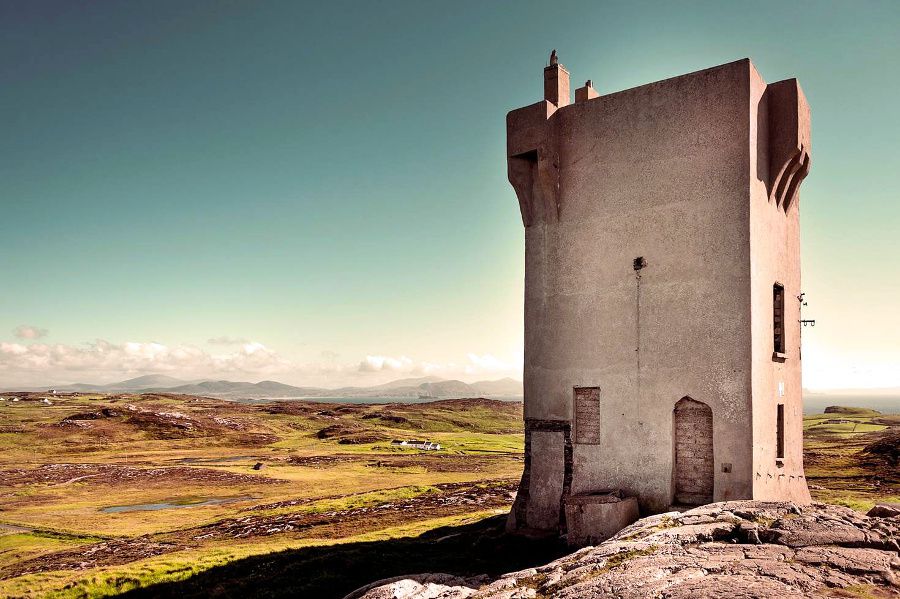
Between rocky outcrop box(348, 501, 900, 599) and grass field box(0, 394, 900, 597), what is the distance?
5.64m

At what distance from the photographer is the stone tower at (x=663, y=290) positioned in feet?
58.0

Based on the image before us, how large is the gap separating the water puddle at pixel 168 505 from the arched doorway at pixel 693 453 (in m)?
27.8

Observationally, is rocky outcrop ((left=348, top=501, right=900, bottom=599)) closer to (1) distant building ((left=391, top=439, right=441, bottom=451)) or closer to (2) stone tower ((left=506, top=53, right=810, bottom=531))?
(2) stone tower ((left=506, top=53, right=810, bottom=531))

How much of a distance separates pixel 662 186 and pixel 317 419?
95.0m

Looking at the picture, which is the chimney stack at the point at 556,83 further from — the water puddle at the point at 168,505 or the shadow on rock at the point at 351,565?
the water puddle at the point at 168,505

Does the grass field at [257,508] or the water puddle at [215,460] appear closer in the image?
the grass field at [257,508]

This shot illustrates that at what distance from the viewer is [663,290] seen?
1886 cm

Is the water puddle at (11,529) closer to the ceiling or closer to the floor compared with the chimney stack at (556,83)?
closer to the floor

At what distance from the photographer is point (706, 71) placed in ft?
60.7

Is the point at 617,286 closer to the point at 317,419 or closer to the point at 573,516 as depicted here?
the point at 573,516

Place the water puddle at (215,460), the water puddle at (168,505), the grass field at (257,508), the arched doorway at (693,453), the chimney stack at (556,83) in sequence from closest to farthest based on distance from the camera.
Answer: the arched doorway at (693,453) < the grass field at (257,508) < the chimney stack at (556,83) < the water puddle at (168,505) < the water puddle at (215,460)

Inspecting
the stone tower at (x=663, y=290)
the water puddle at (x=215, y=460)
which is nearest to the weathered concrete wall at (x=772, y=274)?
the stone tower at (x=663, y=290)

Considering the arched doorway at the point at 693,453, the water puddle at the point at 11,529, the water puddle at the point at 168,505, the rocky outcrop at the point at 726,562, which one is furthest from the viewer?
the water puddle at the point at 168,505

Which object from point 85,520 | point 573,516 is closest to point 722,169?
point 573,516
